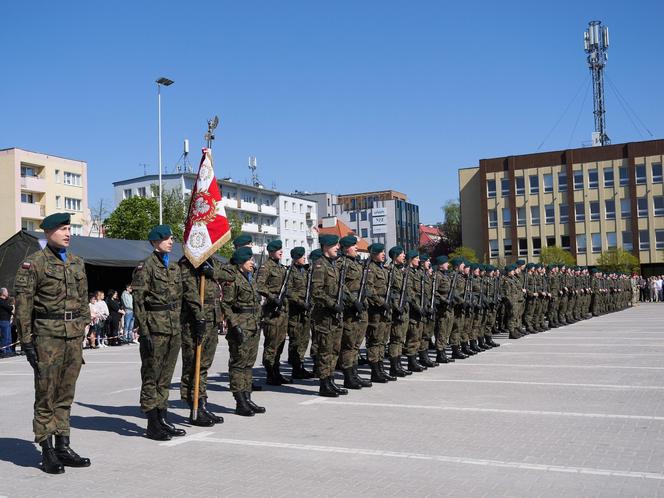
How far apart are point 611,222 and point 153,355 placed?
207 ft

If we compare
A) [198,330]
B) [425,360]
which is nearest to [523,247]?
[425,360]

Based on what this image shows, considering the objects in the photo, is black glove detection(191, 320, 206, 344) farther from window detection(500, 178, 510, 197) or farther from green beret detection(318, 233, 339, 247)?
window detection(500, 178, 510, 197)

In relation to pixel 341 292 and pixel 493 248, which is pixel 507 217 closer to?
pixel 493 248

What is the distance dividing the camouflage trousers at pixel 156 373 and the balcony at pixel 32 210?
61165 millimetres

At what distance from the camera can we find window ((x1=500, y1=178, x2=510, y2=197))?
6875 centimetres

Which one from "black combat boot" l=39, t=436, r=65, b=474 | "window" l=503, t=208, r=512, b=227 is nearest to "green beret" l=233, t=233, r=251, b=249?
"black combat boot" l=39, t=436, r=65, b=474

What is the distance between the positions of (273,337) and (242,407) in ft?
8.98

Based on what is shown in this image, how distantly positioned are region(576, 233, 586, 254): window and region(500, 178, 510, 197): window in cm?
774

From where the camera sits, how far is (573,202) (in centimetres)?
6588

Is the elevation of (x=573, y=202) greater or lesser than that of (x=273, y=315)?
greater

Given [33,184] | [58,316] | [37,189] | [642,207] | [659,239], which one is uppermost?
[33,184]

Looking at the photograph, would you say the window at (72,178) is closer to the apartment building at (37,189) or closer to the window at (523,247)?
the apartment building at (37,189)

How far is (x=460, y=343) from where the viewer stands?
47.7ft

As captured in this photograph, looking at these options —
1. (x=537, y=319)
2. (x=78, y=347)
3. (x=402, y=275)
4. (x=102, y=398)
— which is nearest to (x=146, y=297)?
(x=78, y=347)
